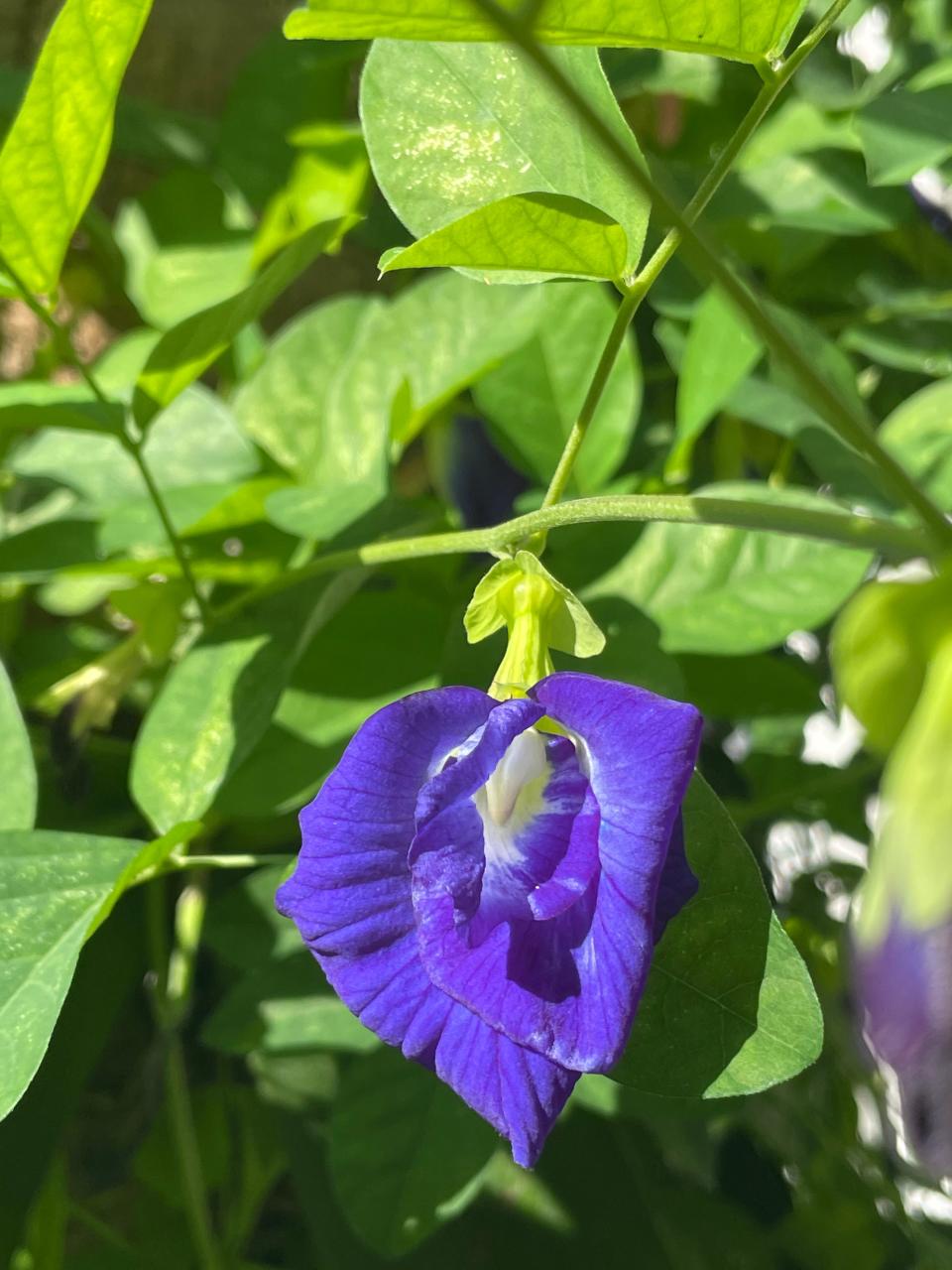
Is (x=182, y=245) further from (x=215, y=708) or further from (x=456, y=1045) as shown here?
(x=456, y=1045)

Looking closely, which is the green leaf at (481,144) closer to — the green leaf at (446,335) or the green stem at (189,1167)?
the green leaf at (446,335)

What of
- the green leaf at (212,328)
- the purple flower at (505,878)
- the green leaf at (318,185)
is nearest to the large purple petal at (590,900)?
the purple flower at (505,878)

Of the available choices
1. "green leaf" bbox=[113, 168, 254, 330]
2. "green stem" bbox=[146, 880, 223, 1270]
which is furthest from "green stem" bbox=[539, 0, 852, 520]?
"green leaf" bbox=[113, 168, 254, 330]

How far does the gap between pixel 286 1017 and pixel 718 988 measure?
1.19 feet

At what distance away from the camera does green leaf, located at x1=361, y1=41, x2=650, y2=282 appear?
0.47 metres

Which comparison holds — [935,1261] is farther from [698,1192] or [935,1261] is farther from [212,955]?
[212,955]

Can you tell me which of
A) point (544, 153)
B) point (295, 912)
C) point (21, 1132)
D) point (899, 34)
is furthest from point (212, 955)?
point (899, 34)

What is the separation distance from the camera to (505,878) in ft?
1.40

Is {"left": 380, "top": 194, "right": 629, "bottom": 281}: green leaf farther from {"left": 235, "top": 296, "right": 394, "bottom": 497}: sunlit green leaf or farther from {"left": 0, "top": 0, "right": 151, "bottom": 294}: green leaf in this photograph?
{"left": 235, "top": 296, "right": 394, "bottom": 497}: sunlit green leaf

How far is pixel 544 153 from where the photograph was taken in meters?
0.48

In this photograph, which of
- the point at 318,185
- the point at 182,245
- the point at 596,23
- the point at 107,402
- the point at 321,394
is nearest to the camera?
the point at 596,23

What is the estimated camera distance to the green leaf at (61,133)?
0.49 metres

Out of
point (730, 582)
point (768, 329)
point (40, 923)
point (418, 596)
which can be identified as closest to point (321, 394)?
point (418, 596)

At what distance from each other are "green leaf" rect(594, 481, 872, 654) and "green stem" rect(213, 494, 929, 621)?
0.17 m
